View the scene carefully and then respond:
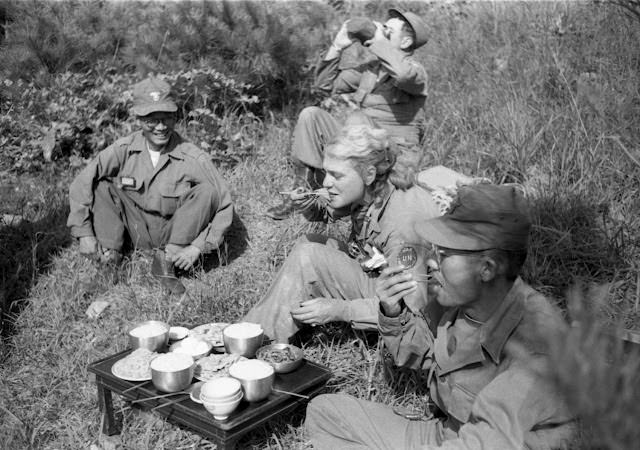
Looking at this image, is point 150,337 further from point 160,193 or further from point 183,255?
point 160,193

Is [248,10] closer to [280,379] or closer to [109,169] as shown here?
[109,169]

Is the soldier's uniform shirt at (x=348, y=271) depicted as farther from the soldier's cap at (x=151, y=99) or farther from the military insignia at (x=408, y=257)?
the soldier's cap at (x=151, y=99)

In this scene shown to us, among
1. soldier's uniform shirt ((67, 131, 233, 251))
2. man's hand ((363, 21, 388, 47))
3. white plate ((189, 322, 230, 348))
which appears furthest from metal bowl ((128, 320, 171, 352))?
man's hand ((363, 21, 388, 47))

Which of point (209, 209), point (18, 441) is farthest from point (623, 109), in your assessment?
point (18, 441)

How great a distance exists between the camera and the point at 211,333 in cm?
326

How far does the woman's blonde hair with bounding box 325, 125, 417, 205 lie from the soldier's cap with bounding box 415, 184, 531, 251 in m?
1.12

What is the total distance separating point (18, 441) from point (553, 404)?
8.15 ft

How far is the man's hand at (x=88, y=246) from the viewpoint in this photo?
466 cm

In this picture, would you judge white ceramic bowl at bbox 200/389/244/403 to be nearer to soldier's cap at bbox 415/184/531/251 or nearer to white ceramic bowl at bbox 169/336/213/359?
white ceramic bowl at bbox 169/336/213/359

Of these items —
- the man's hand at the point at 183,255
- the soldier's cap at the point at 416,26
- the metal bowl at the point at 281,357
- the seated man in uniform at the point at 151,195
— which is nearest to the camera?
the metal bowl at the point at 281,357

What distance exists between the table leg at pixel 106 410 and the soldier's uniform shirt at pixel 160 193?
1723 millimetres

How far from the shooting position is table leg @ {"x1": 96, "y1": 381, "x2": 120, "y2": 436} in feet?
9.79

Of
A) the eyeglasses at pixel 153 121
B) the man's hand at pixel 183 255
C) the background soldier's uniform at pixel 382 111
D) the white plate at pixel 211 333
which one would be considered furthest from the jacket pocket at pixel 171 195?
the white plate at pixel 211 333

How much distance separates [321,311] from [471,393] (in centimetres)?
119
